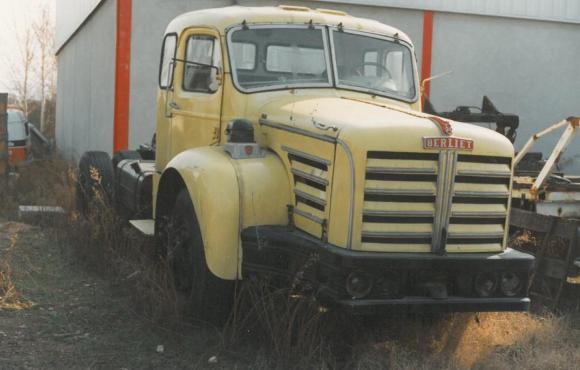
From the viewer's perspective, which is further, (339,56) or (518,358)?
(339,56)

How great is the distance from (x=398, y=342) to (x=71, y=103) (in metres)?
19.3

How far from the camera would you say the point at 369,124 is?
5125 mm

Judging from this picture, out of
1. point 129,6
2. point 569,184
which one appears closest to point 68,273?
point 569,184

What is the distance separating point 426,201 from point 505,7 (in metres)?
11.4

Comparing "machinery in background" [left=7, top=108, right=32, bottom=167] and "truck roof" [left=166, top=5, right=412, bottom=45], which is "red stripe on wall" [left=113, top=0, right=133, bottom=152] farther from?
"truck roof" [left=166, top=5, right=412, bottom=45]

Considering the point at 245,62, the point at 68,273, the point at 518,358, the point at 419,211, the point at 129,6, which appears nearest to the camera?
the point at 419,211

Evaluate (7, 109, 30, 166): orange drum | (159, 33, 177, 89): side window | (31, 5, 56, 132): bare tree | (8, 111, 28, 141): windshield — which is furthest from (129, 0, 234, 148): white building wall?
(31, 5, 56, 132): bare tree

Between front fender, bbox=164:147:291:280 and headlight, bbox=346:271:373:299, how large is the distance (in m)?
0.86

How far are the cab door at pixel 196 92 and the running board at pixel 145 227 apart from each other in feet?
2.23

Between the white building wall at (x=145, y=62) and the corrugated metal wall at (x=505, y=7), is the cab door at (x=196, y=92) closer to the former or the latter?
the white building wall at (x=145, y=62)

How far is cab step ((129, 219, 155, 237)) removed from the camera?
7.30 metres

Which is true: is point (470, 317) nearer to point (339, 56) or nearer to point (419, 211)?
point (419, 211)

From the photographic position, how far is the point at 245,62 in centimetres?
653

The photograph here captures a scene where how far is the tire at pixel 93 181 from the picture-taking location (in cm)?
969
